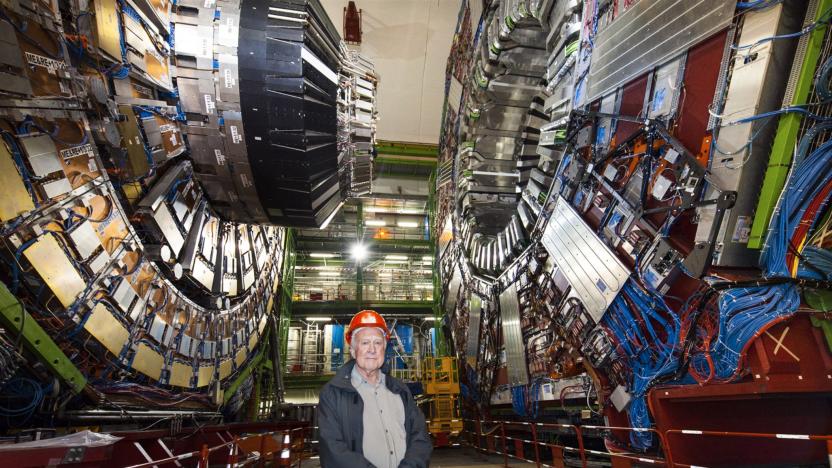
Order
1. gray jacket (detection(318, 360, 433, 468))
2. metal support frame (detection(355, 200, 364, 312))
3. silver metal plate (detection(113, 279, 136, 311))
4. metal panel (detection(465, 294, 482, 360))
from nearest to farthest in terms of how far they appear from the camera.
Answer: gray jacket (detection(318, 360, 433, 468)), silver metal plate (detection(113, 279, 136, 311)), metal panel (detection(465, 294, 482, 360)), metal support frame (detection(355, 200, 364, 312))

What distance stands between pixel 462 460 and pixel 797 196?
6.06 meters

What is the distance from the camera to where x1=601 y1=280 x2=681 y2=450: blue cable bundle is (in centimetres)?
291

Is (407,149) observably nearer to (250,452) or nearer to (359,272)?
(359,272)

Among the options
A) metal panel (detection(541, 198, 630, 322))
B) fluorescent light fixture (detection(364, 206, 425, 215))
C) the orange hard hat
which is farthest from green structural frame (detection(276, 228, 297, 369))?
the orange hard hat

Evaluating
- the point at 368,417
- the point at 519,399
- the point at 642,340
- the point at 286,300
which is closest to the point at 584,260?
the point at 642,340

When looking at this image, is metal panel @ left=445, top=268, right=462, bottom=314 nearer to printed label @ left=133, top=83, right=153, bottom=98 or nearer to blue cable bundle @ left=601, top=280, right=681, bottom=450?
blue cable bundle @ left=601, top=280, right=681, bottom=450

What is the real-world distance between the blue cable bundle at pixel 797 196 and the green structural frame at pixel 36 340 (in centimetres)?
399

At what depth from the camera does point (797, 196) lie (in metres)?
2.20

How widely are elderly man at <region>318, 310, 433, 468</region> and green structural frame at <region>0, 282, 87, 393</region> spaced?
181 centimetres

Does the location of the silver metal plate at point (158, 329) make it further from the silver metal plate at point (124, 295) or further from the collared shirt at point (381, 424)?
the collared shirt at point (381, 424)

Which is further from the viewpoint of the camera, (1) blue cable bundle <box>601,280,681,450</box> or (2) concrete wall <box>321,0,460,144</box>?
(2) concrete wall <box>321,0,460,144</box>

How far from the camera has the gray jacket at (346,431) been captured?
167 centimetres

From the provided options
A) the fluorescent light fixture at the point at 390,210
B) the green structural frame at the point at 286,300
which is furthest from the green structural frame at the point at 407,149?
the green structural frame at the point at 286,300

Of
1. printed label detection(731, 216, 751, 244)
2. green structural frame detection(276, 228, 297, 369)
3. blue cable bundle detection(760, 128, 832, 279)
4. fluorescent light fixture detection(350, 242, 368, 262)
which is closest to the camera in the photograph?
blue cable bundle detection(760, 128, 832, 279)
